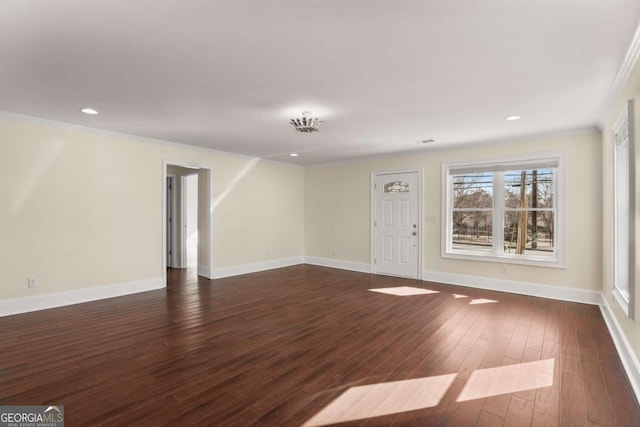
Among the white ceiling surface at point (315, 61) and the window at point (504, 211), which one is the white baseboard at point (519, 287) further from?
the white ceiling surface at point (315, 61)

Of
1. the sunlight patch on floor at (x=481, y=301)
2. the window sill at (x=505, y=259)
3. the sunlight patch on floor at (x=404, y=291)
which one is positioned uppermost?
the window sill at (x=505, y=259)

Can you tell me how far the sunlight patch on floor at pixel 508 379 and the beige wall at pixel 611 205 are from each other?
0.64 metres

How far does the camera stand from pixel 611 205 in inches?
143

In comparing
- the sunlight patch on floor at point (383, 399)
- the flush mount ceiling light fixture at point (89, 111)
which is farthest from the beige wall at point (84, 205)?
the sunlight patch on floor at point (383, 399)

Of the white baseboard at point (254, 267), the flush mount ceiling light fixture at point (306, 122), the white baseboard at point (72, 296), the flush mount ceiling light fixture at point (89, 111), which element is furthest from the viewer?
the white baseboard at point (254, 267)

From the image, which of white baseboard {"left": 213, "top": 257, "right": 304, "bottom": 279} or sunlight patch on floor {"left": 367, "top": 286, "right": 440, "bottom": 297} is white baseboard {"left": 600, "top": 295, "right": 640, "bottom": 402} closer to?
sunlight patch on floor {"left": 367, "top": 286, "right": 440, "bottom": 297}

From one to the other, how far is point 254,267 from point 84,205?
325 centimetres

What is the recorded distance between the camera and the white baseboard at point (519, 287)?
14.9 feet

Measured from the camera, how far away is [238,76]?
279 centimetres

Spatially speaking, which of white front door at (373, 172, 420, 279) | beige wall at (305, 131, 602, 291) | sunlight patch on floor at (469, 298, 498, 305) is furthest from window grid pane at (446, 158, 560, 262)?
sunlight patch on floor at (469, 298, 498, 305)

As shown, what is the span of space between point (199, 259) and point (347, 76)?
16.3 ft

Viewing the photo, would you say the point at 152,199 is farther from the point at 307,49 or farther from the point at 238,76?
the point at 307,49

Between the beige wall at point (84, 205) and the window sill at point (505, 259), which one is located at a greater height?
the beige wall at point (84, 205)

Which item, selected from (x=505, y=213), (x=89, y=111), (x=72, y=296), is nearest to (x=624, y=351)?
(x=505, y=213)
